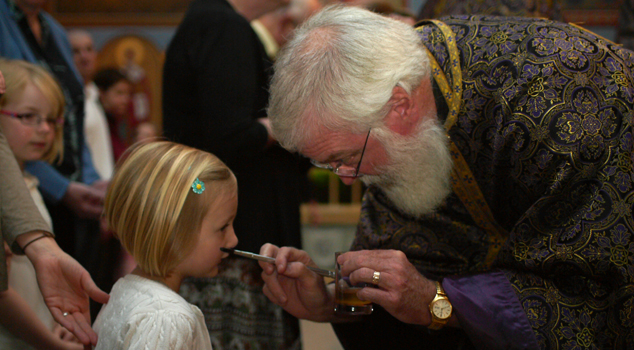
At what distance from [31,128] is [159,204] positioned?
0.96 m

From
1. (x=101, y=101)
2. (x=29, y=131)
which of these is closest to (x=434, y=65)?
(x=29, y=131)

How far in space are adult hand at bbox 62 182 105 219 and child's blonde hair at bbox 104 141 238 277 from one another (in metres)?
1.08

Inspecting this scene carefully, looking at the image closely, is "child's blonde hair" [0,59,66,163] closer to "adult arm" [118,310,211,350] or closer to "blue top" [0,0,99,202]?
"blue top" [0,0,99,202]

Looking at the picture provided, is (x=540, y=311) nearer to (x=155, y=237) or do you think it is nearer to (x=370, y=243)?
(x=370, y=243)

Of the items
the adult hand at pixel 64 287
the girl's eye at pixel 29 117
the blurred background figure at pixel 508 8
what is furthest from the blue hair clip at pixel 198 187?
the blurred background figure at pixel 508 8

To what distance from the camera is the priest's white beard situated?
6.24ft

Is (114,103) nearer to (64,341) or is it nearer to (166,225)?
(64,341)

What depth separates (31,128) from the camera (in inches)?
91.5

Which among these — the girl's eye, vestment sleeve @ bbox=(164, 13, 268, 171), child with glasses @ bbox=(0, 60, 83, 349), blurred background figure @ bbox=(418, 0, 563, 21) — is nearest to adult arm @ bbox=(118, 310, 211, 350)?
child with glasses @ bbox=(0, 60, 83, 349)

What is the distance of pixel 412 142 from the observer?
1.92m

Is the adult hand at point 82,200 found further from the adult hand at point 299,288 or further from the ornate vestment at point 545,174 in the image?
the ornate vestment at point 545,174

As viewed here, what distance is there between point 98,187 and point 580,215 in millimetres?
2261

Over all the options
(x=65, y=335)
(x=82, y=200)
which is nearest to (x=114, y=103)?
(x=82, y=200)

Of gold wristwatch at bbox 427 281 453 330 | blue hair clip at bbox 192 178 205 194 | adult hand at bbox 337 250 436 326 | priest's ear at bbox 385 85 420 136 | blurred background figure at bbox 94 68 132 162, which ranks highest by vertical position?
priest's ear at bbox 385 85 420 136
